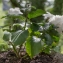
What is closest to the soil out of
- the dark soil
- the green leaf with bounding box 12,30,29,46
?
the dark soil

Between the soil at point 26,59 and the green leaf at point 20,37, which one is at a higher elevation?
the green leaf at point 20,37

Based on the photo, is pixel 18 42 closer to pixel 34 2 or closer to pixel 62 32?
pixel 62 32

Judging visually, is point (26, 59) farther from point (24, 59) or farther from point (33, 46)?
point (33, 46)

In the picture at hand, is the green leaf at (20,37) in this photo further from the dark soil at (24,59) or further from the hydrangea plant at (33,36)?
the dark soil at (24,59)

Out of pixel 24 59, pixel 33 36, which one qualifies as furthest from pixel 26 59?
pixel 33 36

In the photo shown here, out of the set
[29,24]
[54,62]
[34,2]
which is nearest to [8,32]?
[29,24]

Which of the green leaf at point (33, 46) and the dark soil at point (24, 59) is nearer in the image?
the green leaf at point (33, 46)

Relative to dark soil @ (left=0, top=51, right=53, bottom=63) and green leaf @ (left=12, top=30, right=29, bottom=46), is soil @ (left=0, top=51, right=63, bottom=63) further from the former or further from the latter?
green leaf @ (left=12, top=30, right=29, bottom=46)

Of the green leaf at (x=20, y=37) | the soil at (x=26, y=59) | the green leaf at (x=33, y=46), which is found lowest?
the soil at (x=26, y=59)

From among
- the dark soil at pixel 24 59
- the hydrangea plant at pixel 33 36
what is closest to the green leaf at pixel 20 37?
the hydrangea plant at pixel 33 36
